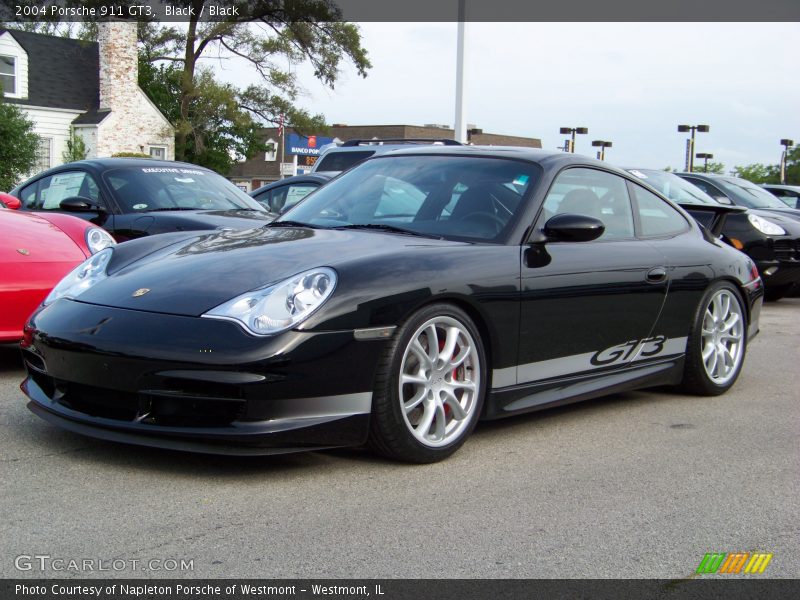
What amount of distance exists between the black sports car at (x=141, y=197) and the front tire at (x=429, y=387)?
3.89 metres

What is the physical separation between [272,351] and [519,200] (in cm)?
172

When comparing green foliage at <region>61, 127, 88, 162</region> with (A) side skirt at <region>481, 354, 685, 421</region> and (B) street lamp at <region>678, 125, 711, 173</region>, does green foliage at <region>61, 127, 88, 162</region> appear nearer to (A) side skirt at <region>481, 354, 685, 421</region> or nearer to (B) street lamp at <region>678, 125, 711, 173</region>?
(B) street lamp at <region>678, 125, 711, 173</region>

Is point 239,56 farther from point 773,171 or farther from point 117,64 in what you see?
point 773,171

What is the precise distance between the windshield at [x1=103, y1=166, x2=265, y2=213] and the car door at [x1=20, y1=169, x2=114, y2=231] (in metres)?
0.15

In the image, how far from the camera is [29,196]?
29.7 ft

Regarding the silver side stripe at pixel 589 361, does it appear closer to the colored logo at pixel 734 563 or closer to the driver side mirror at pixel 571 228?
the driver side mirror at pixel 571 228

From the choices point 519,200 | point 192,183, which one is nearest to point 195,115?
point 192,183

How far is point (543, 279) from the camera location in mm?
4668

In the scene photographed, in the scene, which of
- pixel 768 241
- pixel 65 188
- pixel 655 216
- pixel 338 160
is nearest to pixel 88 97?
pixel 338 160

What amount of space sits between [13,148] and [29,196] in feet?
74.0

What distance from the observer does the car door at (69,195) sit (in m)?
8.21

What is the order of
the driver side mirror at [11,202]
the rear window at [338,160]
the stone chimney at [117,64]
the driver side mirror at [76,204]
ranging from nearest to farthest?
the driver side mirror at [11,202] → the driver side mirror at [76,204] → the rear window at [338,160] → the stone chimney at [117,64]

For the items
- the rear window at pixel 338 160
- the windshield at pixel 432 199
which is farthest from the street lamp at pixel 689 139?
the windshield at pixel 432 199
